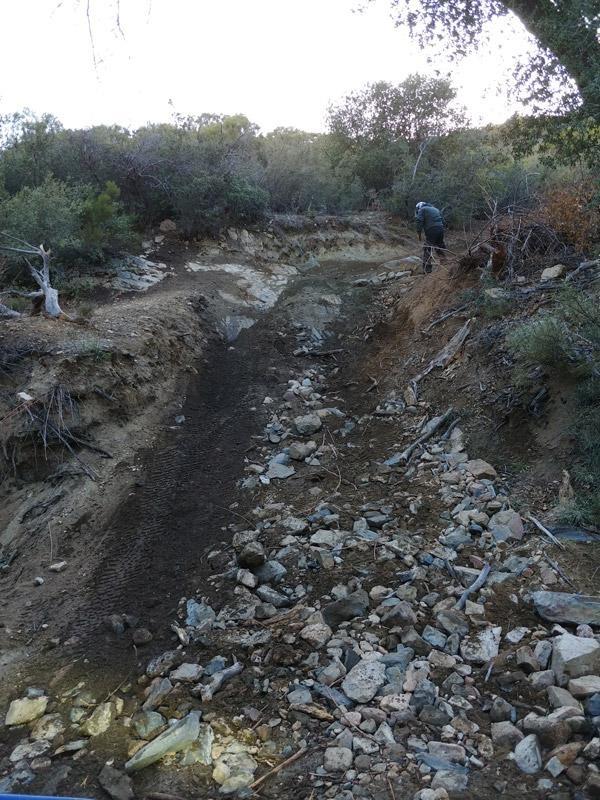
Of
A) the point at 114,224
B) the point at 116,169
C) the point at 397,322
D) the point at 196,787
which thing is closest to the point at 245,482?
the point at 196,787

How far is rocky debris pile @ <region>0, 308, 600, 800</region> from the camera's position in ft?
9.42

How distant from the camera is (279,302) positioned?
1142 cm

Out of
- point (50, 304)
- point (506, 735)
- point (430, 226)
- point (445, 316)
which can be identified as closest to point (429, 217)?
point (430, 226)

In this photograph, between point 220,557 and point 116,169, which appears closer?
point 220,557

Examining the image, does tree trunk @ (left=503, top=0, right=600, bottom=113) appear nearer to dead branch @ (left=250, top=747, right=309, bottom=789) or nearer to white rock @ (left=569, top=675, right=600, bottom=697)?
white rock @ (left=569, top=675, right=600, bottom=697)

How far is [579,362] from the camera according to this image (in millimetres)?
4973

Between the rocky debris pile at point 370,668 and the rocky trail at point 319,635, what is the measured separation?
0.01 meters

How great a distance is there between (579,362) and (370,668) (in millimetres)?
3112

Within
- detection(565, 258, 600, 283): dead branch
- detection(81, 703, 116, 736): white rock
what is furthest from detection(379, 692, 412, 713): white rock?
detection(565, 258, 600, 283): dead branch

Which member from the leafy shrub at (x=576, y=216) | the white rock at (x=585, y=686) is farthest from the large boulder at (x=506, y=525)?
the leafy shrub at (x=576, y=216)

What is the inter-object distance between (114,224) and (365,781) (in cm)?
1064

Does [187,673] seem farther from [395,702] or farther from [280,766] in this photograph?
[395,702]

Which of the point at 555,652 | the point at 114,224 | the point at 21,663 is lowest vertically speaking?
the point at 21,663

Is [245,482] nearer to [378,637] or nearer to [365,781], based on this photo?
[378,637]
